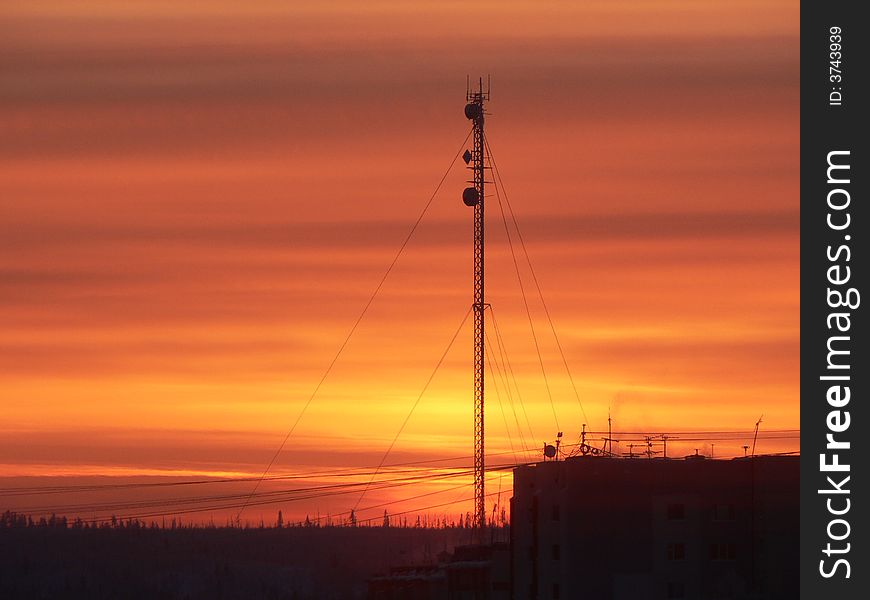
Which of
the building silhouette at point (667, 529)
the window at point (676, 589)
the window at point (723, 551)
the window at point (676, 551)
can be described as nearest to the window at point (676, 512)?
the building silhouette at point (667, 529)

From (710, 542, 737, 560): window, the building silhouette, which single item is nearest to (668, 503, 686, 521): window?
the building silhouette

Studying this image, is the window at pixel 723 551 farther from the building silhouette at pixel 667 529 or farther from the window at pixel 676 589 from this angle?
the window at pixel 676 589

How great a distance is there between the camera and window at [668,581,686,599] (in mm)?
132250

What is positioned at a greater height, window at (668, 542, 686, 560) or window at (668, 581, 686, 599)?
window at (668, 542, 686, 560)

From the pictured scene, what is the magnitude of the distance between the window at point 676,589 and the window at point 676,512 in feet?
15.6

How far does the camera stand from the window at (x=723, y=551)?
136 meters

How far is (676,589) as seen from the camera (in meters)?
133

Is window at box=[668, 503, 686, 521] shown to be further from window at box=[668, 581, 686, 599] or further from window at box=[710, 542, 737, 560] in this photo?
window at box=[668, 581, 686, 599]

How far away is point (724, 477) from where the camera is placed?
137 meters

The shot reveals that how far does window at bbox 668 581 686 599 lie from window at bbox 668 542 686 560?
1.84 m

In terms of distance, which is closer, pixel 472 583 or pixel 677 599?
pixel 677 599
